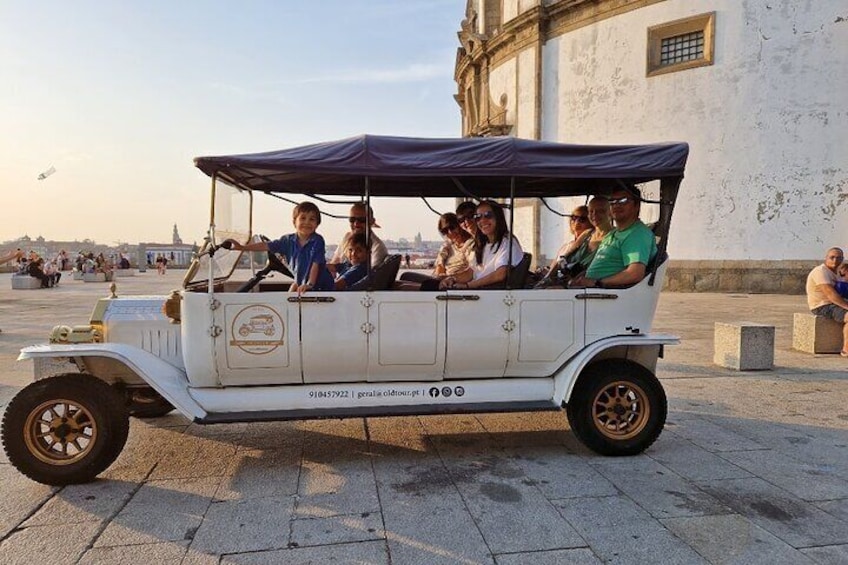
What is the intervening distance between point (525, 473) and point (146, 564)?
261 cm

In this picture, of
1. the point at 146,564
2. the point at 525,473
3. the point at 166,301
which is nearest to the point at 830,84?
the point at 525,473

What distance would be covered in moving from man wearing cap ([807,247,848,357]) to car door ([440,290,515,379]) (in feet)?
22.4

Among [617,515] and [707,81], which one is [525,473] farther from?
[707,81]

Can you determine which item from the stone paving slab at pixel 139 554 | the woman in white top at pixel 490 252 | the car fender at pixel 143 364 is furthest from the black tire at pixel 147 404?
the woman in white top at pixel 490 252

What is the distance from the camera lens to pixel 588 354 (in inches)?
187

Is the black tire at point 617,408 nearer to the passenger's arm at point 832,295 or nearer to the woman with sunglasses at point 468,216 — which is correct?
the woman with sunglasses at point 468,216

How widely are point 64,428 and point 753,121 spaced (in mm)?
20668

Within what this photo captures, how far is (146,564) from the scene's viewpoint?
3176 mm

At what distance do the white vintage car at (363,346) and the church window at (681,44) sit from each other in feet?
56.8

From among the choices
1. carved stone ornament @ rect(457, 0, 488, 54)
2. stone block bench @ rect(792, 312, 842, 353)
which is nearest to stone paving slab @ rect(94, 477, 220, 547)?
stone block bench @ rect(792, 312, 842, 353)

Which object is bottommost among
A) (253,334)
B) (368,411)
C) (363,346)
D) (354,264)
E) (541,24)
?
(368,411)

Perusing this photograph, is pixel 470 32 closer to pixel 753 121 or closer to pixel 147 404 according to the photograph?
pixel 753 121

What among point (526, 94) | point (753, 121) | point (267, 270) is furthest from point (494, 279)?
point (526, 94)

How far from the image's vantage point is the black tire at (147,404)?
5102 mm
